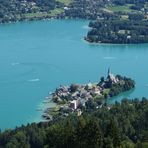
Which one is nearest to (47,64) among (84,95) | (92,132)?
(84,95)

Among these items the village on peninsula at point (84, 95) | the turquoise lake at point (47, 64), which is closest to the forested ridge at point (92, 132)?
the village on peninsula at point (84, 95)

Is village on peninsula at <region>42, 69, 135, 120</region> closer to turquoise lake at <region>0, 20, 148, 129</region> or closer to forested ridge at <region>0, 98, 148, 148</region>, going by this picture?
turquoise lake at <region>0, 20, 148, 129</region>

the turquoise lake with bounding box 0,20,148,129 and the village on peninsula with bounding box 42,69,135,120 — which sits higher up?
the village on peninsula with bounding box 42,69,135,120

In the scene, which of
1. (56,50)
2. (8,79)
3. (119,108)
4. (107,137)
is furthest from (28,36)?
(107,137)

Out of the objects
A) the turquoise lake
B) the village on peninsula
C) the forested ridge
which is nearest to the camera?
the forested ridge

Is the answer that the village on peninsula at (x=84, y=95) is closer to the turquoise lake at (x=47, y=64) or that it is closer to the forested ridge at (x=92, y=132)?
the turquoise lake at (x=47, y=64)

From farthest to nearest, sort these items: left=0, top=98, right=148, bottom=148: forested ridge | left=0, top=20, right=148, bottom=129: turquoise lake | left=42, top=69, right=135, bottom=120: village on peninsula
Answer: left=0, top=20, right=148, bottom=129: turquoise lake, left=42, top=69, right=135, bottom=120: village on peninsula, left=0, top=98, right=148, bottom=148: forested ridge

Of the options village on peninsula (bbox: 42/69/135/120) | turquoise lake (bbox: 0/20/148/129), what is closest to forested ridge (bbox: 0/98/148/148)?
village on peninsula (bbox: 42/69/135/120)
